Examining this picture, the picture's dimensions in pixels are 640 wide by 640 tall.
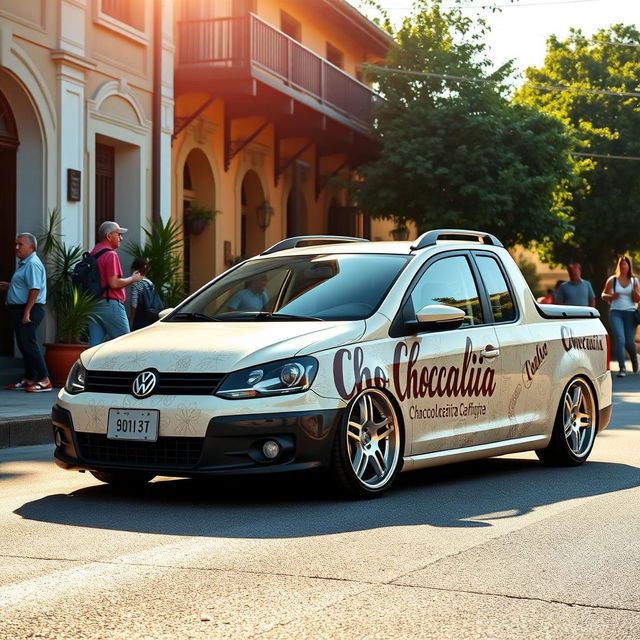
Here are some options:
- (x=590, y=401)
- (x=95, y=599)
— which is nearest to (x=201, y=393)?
(x=95, y=599)

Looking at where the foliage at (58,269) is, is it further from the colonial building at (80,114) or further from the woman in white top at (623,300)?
the woman in white top at (623,300)

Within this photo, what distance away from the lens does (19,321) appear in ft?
47.6

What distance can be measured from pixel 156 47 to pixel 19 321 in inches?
270

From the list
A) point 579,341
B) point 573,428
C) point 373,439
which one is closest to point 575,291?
point 579,341

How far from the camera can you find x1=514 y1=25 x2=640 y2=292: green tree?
143 feet

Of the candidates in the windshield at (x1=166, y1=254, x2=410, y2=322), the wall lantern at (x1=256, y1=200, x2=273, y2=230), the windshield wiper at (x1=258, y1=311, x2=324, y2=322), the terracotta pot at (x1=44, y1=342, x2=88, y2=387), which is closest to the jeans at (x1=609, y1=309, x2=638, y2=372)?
the wall lantern at (x1=256, y1=200, x2=273, y2=230)

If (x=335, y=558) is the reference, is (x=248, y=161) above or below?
above

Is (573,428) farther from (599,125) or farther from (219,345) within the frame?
(599,125)

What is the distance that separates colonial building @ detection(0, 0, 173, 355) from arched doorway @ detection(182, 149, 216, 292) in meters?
3.38

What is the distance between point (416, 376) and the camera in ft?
25.6

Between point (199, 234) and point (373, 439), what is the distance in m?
16.5

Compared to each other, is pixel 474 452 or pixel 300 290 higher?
pixel 300 290

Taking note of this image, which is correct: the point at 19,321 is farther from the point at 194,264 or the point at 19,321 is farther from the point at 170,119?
the point at 194,264

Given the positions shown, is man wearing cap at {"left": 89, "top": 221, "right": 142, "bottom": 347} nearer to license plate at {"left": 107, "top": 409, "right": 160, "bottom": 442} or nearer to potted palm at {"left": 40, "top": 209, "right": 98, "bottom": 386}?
potted palm at {"left": 40, "top": 209, "right": 98, "bottom": 386}
